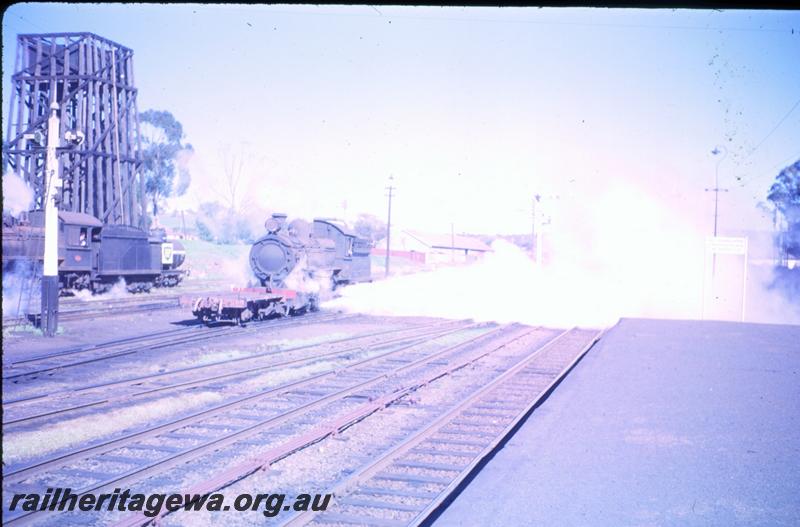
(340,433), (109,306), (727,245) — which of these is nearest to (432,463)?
(340,433)

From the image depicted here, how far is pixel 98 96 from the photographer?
3647cm

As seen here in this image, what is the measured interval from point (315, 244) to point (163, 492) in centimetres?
1607

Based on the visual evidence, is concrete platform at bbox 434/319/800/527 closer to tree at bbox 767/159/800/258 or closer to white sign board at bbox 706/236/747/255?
white sign board at bbox 706/236/747/255

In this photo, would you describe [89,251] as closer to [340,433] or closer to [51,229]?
[51,229]

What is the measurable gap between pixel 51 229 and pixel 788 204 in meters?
43.5

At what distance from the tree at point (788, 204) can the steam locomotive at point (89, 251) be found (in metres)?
37.3

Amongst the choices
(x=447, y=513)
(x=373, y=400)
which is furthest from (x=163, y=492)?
(x=373, y=400)

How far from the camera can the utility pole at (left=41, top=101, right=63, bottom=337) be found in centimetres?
1513

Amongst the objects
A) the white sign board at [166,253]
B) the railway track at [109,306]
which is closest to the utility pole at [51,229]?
the railway track at [109,306]

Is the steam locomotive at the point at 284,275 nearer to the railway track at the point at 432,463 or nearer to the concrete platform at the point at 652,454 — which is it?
the railway track at the point at 432,463

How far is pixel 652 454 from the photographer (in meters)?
7.80

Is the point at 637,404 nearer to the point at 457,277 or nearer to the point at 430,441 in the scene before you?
the point at 430,441

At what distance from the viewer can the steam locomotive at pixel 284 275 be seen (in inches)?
738

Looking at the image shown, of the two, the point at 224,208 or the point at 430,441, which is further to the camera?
the point at 224,208
